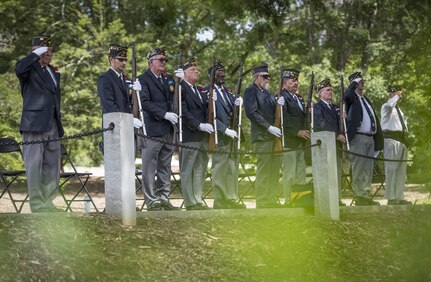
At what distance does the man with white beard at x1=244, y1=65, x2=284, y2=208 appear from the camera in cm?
1212

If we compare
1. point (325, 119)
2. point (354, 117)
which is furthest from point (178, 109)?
point (354, 117)

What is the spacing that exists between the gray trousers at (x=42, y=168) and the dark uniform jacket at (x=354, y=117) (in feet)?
16.6

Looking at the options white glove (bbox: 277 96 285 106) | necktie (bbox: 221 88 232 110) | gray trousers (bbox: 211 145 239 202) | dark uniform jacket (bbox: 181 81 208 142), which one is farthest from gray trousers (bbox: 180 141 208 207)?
white glove (bbox: 277 96 285 106)

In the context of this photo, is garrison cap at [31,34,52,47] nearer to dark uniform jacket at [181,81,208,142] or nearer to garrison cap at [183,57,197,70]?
dark uniform jacket at [181,81,208,142]

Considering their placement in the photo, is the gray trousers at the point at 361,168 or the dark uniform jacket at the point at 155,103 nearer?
the dark uniform jacket at the point at 155,103

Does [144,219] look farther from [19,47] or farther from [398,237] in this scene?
[19,47]

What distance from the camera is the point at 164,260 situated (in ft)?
27.6

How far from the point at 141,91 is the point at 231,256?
114 inches

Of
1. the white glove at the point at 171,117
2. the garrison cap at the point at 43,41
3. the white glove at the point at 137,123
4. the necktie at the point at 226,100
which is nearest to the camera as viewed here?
the garrison cap at the point at 43,41

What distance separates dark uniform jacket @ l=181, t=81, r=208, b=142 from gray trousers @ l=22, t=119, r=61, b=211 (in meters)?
1.78

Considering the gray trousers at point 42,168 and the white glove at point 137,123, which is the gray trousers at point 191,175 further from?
the gray trousers at point 42,168

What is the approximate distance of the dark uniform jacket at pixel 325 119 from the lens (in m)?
13.6

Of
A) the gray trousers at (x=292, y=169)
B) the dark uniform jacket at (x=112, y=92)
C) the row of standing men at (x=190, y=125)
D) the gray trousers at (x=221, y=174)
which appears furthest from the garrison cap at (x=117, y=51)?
the gray trousers at (x=292, y=169)

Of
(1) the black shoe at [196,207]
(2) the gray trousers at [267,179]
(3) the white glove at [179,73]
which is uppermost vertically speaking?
(3) the white glove at [179,73]
